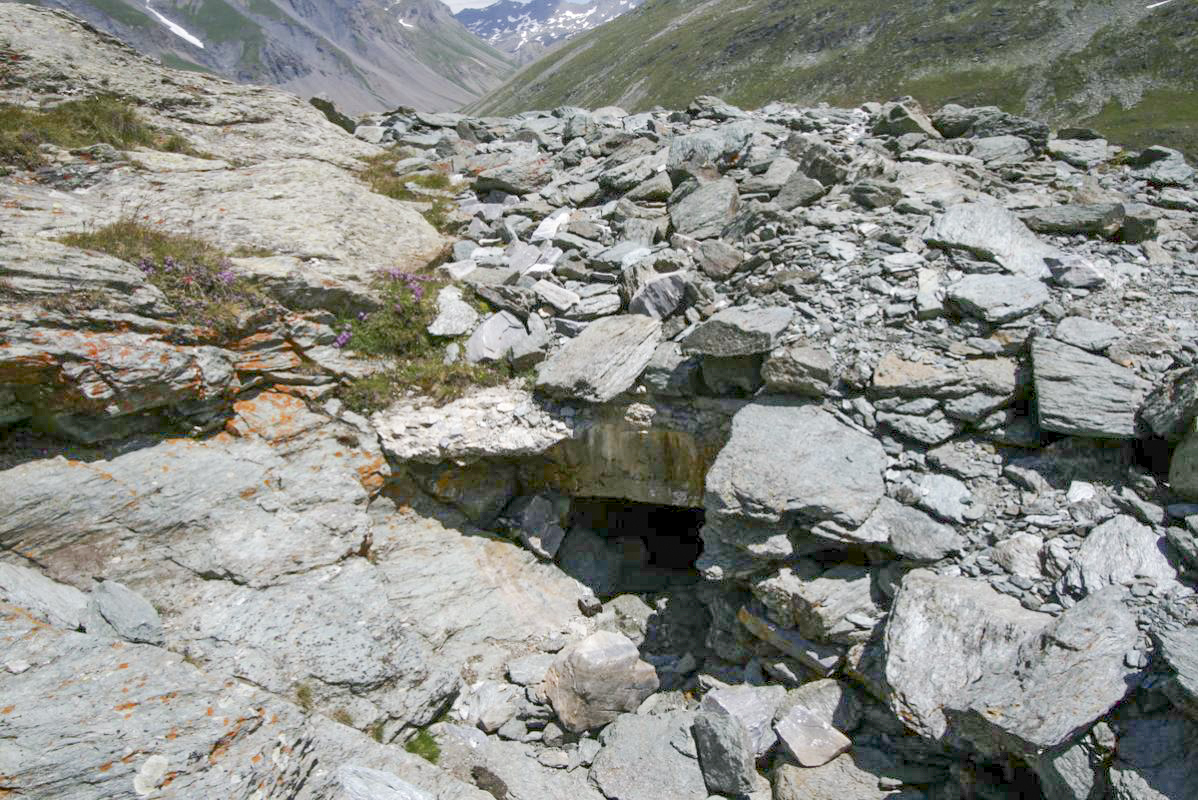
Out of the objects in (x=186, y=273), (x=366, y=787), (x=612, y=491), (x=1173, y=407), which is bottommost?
(x=366, y=787)

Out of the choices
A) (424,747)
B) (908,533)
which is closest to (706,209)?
(908,533)

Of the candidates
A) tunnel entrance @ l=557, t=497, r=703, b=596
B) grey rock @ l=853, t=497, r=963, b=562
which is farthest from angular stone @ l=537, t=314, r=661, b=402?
grey rock @ l=853, t=497, r=963, b=562

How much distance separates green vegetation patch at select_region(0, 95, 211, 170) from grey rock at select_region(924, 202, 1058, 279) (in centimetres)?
1613

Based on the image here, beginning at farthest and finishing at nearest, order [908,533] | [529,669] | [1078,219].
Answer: [1078,219], [529,669], [908,533]

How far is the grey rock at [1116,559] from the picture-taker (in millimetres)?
6773

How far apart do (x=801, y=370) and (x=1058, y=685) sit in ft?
15.1

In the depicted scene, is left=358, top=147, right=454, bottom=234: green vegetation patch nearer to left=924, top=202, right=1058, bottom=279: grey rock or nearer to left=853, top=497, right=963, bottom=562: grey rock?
left=924, top=202, right=1058, bottom=279: grey rock

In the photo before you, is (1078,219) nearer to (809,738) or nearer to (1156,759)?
(1156,759)

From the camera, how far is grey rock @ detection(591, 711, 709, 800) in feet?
26.5

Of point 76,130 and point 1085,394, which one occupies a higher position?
point 76,130

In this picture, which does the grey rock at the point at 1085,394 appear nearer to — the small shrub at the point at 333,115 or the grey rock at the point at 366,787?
the grey rock at the point at 366,787

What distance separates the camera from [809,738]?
7.78 meters

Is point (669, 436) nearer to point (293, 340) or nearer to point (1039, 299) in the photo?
point (1039, 299)

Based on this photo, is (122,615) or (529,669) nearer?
(122,615)
